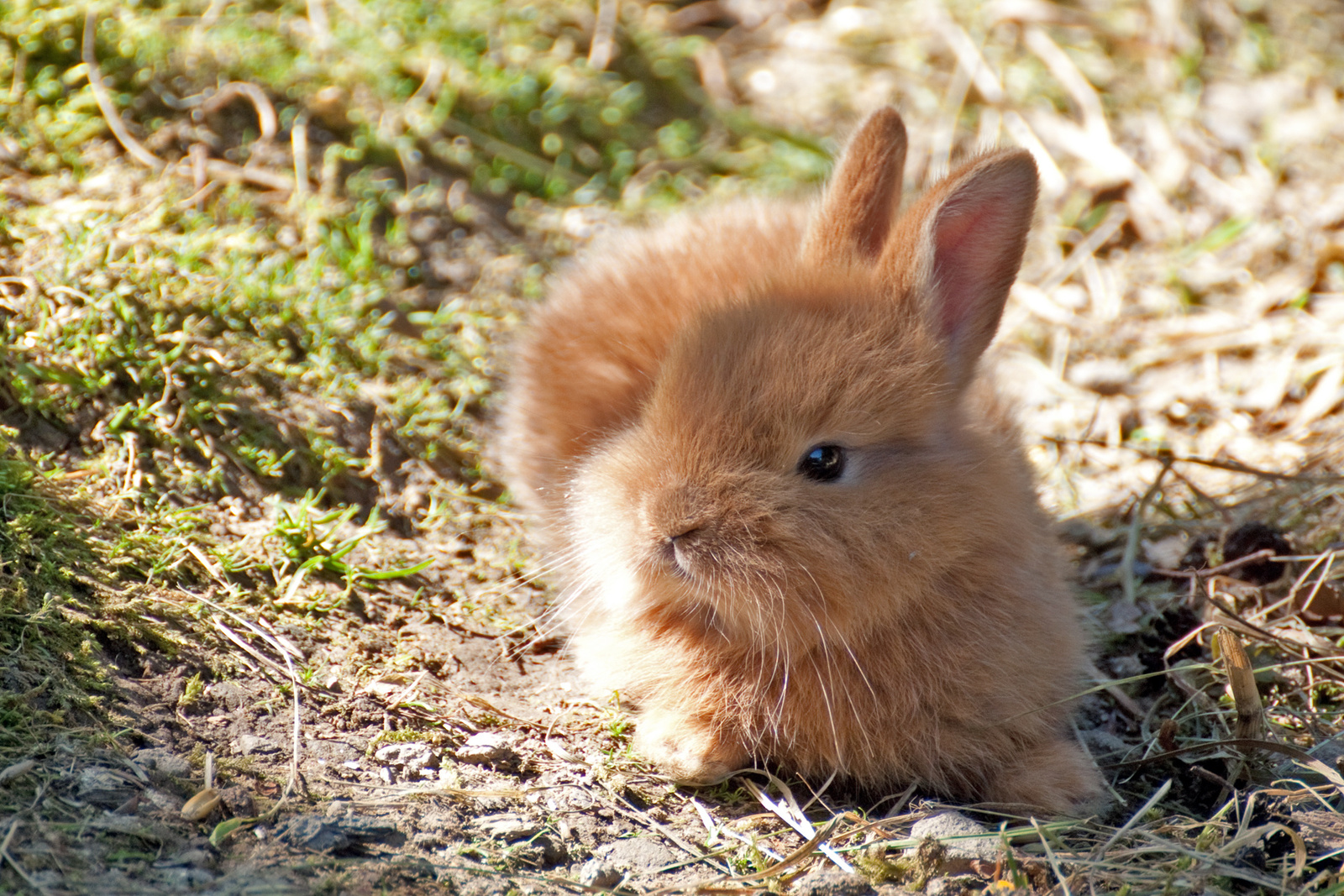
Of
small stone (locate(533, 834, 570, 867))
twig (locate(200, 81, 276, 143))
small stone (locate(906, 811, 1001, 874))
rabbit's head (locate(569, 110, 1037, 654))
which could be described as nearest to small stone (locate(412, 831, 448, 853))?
small stone (locate(533, 834, 570, 867))

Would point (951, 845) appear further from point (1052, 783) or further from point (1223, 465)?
point (1223, 465)

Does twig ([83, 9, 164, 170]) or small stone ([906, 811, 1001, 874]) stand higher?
twig ([83, 9, 164, 170])

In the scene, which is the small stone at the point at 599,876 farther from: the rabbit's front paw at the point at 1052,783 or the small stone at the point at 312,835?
the rabbit's front paw at the point at 1052,783

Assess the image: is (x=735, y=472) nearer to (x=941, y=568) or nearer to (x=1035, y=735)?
(x=941, y=568)

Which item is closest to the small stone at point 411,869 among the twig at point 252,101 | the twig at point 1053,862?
the twig at point 1053,862

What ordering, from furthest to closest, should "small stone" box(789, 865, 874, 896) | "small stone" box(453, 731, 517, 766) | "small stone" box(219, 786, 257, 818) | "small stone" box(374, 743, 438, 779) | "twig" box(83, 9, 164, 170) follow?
"twig" box(83, 9, 164, 170) → "small stone" box(453, 731, 517, 766) → "small stone" box(374, 743, 438, 779) → "small stone" box(789, 865, 874, 896) → "small stone" box(219, 786, 257, 818)

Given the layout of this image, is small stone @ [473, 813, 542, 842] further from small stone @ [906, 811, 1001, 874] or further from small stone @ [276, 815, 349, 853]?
small stone @ [906, 811, 1001, 874]

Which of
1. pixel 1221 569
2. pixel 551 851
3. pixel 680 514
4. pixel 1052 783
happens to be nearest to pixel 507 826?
pixel 551 851
